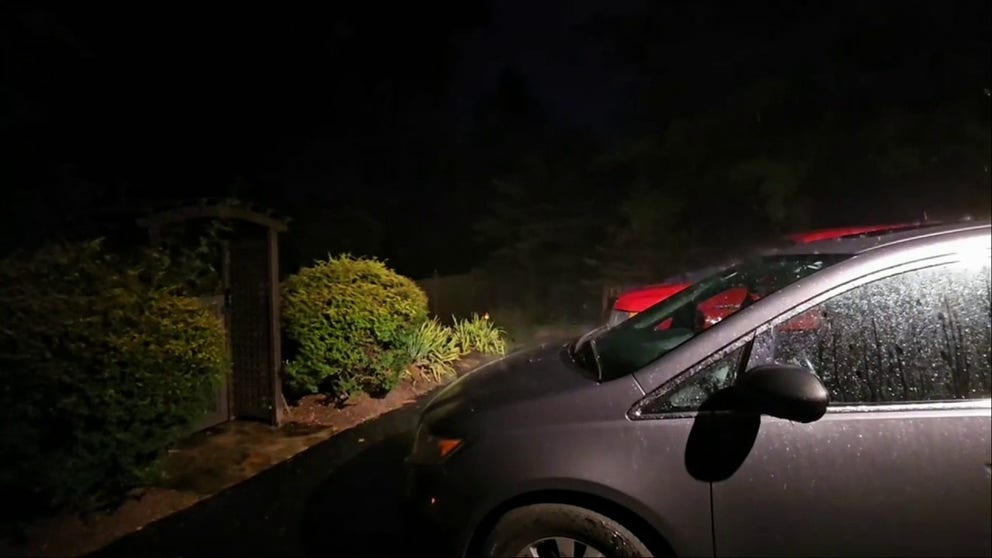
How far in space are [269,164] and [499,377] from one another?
10.2m

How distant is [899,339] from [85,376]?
→ 4.14 m

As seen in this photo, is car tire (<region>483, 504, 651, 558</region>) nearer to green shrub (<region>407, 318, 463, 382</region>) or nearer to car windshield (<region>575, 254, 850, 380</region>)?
car windshield (<region>575, 254, 850, 380</region>)

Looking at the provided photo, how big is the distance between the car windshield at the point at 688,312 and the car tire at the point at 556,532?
1.92 feet

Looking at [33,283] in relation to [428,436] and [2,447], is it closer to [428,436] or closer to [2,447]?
[2,447]

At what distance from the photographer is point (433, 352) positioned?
29.0 ft

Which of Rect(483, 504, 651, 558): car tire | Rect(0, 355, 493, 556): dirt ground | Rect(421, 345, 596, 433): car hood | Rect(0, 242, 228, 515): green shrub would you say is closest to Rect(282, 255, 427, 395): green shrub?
Rect(0, 355, 493, 556): dirt ground

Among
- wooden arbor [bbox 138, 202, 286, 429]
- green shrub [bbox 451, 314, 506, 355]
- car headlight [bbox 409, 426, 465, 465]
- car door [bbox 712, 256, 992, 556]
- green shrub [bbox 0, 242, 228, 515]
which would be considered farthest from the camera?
green shrub [bbox 451, 314, 506, 355]

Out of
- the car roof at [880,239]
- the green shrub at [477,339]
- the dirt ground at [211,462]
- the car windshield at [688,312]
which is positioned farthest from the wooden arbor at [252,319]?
the car roof at [880,239]

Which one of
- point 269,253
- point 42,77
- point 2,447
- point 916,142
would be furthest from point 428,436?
point 916,142

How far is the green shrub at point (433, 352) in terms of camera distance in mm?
8539

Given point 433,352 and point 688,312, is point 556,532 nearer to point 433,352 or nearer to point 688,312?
point 688,312

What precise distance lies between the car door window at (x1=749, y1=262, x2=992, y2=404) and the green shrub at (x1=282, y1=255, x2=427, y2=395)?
4.84 m

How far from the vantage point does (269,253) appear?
6.84m

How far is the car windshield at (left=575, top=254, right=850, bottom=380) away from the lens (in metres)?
3.40
